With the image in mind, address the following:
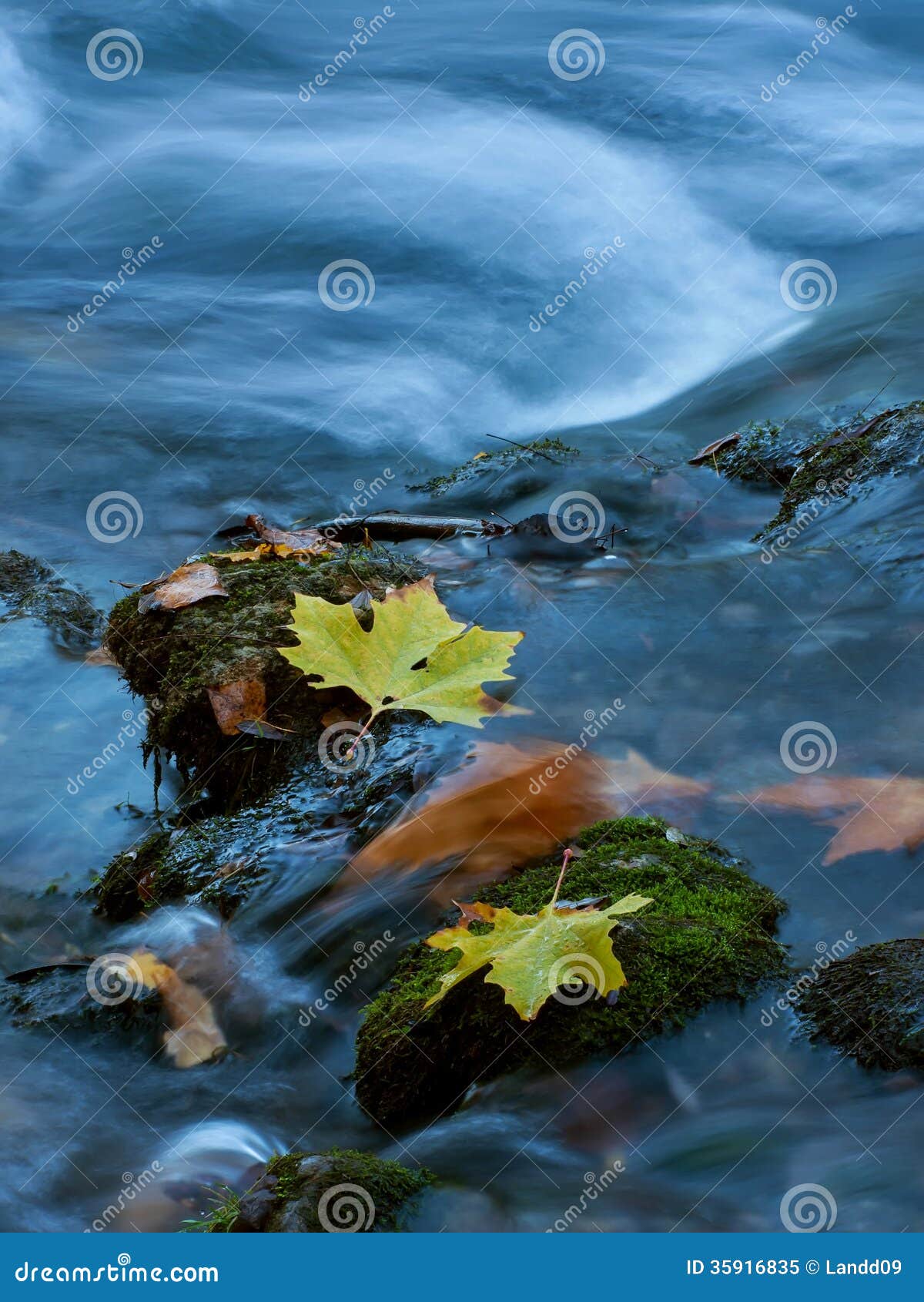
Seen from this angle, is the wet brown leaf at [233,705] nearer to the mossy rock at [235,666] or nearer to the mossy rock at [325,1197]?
the mossy rock at [235,666]

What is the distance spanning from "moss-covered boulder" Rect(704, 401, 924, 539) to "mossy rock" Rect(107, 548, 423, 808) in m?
1.94

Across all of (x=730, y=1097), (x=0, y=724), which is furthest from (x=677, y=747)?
(x=0, y=724)

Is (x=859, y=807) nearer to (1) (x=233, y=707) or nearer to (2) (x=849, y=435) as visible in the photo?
(1) (x=233, y=707)

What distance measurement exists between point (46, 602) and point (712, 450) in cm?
320

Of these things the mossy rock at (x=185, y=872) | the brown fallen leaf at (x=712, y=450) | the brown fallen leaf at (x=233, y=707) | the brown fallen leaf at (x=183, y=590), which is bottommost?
the mossy rock at (x=185, y=872)

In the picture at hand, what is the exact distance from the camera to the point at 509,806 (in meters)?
3.06

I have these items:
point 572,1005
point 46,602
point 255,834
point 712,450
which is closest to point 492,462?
point 712,450

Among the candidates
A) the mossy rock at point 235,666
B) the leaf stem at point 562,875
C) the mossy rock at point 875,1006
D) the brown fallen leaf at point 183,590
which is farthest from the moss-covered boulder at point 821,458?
the mossy rock at point 875,1006

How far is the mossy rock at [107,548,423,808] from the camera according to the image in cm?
349

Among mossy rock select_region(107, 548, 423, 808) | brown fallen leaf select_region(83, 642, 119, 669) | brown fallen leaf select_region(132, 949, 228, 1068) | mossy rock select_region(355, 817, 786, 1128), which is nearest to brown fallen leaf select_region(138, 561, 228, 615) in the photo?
mossy rock select_region(107, 548, 423, 808)

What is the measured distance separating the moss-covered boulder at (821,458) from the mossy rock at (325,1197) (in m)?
3.41

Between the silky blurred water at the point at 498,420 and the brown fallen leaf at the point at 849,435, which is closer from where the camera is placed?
the silky blurred water at the point at 498,420

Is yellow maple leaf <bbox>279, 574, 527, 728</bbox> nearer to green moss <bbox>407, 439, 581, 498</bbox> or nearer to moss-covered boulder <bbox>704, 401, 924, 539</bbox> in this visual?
moss-covered boulder <bbox>704, 401, 924, 539</bbox>

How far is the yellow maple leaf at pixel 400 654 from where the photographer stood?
336 cm
